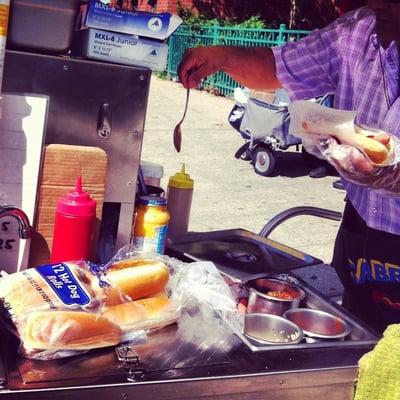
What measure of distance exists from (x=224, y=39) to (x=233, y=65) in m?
12.3

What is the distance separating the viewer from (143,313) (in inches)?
60.0

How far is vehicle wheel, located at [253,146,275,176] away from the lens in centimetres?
820

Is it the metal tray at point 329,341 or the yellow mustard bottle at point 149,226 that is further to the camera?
the yellow mustard bottle at point 149,226

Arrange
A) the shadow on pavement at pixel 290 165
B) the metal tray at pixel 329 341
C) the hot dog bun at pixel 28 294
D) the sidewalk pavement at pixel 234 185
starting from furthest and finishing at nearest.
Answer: the shadow on pavement at pixel 290 165, the sidewalk pavement at pixel 234 185, the metal tray at pixel 329 341, the hot dog bun at pixel 28 294

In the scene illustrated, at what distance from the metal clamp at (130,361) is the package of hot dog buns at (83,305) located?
0.03 meters

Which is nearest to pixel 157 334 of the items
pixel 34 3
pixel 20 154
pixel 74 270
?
pixel 74 270

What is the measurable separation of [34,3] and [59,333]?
0.86m

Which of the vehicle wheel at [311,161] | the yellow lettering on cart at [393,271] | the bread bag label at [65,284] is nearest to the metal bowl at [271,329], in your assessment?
the bread bag label at [65,284]

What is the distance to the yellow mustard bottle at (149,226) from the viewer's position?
1.89 m

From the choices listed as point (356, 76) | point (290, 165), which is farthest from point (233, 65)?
point (290, 165)

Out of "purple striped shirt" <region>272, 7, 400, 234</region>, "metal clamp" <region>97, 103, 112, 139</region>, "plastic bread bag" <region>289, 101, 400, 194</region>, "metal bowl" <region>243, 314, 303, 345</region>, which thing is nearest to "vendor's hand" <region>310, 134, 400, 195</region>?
"plastic bread bag" <region>289, 101, 400, 194</region>

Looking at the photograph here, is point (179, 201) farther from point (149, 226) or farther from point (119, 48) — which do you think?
point (119, 48)

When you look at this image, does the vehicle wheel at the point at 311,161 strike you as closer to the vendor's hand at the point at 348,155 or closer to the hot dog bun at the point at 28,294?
the vendor's hand at the point at 348,155

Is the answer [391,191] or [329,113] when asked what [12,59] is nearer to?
[329,113]
